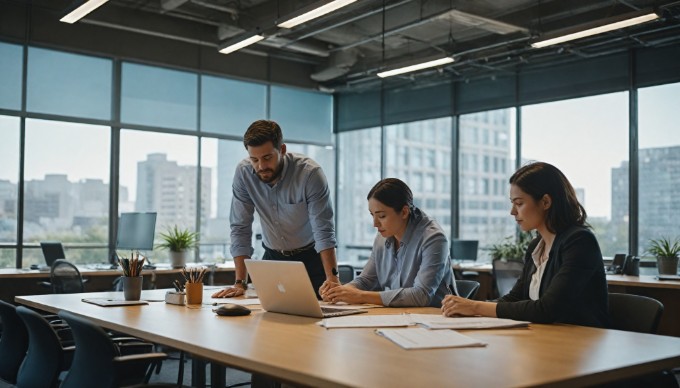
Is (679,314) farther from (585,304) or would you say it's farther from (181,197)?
(181,197)

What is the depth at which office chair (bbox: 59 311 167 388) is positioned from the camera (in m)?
2.05

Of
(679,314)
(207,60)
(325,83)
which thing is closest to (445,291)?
(679,314)

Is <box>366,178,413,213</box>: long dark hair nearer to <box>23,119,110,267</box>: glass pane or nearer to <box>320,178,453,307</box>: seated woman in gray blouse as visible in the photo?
<box>320,178,453,307</box>: seated woman in gray blouse

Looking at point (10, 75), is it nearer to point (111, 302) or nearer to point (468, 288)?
point (111, 302)

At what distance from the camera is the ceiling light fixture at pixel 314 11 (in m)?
6.09

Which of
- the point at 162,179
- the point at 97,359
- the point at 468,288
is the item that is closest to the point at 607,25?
the point at 468,288

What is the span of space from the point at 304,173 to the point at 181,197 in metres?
6.02

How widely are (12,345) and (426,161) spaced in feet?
26.0

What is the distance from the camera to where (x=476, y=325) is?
2.18 metres

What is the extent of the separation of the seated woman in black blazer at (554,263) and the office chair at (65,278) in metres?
→ 4.54

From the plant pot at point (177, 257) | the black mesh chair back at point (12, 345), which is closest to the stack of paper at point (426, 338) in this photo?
the black mesh chair back at point (12, 345)

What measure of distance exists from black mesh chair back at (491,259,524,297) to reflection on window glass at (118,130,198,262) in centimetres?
420

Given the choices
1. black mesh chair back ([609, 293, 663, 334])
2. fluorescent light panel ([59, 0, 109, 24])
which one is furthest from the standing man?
fluorescent light panel ([59, 0, 109, 24])

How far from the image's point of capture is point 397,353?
1751 mm
